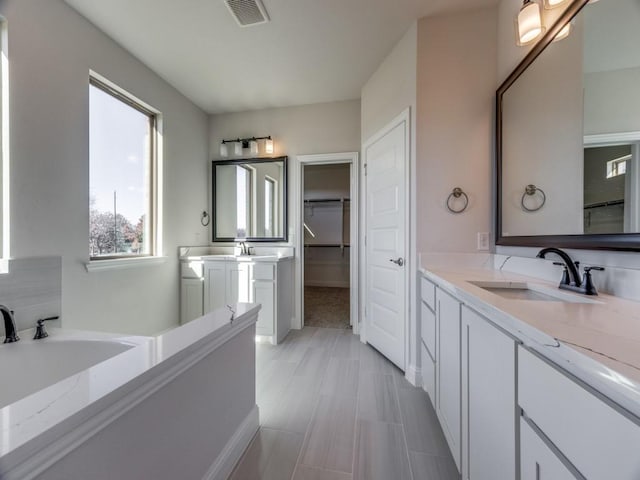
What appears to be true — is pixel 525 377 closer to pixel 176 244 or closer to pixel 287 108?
pixel 176 244

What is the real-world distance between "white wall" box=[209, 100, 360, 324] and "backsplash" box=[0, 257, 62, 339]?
6.65ft

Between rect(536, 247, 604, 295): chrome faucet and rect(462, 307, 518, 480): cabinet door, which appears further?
rect(536, 247, 604, 295): chrome faucet

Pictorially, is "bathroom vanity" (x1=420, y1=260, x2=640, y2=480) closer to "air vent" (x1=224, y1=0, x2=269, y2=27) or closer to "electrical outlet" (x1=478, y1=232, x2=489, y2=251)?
"electrical outlet" (x1=478, y1=232, x2=489, y2=251)

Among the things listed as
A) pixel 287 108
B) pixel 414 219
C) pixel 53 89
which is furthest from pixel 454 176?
pixel 53 89

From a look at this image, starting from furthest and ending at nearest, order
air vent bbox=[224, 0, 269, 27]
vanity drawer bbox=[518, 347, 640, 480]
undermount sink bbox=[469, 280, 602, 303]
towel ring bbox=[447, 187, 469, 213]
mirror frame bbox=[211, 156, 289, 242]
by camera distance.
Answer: mirror frame bbox=[211, 156, 289, 242] < towel ring bbox=[447, 187, 469, 213] < air vent bbox=[224, 0, 269, 27] < undermount sink bbox=[469, 280, 602, 303] < vanity drawer bbox=[518, 347, 640, 480]

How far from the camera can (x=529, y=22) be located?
134cm

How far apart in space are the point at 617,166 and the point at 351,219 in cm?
210

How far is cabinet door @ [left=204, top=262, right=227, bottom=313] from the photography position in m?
2.79

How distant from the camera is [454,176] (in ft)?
6.08

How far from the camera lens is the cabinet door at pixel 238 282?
8.91 ft

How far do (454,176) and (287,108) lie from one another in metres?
2.22

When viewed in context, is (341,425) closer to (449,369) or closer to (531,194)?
(449,369)

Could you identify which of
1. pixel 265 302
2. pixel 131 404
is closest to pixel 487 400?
pixel 131 404

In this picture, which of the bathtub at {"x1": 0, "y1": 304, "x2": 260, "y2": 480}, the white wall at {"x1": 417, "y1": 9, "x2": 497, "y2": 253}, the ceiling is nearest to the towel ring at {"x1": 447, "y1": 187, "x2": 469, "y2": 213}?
the white wall at {"x1": 417, "y1": 9, "x2": 497, "y2": 253}
